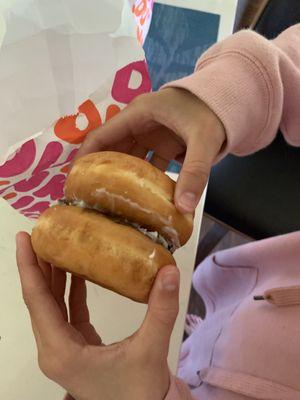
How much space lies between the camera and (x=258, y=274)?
0.76 metres

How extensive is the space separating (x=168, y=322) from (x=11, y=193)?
293mm

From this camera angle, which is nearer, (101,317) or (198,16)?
(101,317)

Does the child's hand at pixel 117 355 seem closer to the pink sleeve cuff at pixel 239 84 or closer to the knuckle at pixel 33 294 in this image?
the knuckle at pixel 33 294

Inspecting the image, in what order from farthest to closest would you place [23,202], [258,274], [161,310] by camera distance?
[258,274]
[23,202]
[161,310]

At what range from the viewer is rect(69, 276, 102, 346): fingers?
1.63ft

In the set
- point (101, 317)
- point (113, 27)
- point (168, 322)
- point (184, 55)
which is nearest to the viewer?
point (168, 322)

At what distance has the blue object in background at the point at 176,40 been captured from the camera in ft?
2.64

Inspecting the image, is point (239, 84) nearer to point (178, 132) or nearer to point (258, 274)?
point (178, 132)

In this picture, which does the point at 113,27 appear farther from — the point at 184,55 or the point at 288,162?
the point at 288,162

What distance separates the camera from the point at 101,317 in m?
0.62

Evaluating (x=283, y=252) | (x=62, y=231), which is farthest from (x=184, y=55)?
(x=62, y=231)

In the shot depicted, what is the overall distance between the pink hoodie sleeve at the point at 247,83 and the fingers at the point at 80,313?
0.25 metres

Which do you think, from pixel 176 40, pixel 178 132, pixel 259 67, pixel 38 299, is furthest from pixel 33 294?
pixel 176 40

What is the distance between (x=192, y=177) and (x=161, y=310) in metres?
0.14
